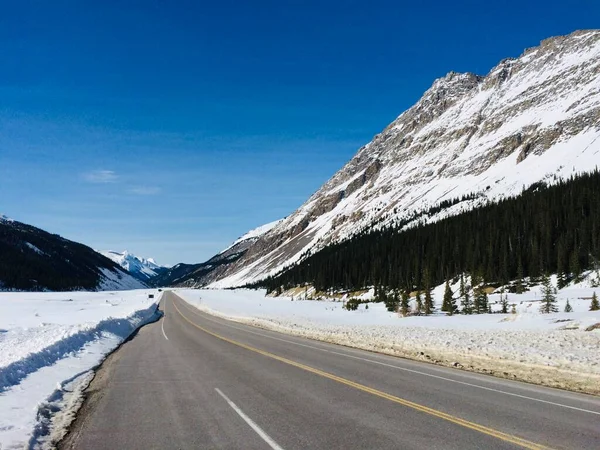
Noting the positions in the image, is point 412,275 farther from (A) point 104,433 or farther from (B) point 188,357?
Result: (A) point 104,433

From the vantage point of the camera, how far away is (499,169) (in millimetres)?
195250

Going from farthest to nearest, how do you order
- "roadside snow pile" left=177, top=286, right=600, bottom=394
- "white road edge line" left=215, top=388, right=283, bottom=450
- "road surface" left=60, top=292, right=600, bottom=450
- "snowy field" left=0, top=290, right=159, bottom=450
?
1. "roadside snow pile" left=177, top=286, right=600, bottom=394
2. "snowy field" left=0, top=290, right=159, bottom=450
3. "road surface" left=60, top=292, right=600, bottom=450
4. "white road edge line" left=215, top=388, right=283, bottom=450

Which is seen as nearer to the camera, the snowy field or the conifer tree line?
the snowy field

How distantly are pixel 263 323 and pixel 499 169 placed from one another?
18355 cm

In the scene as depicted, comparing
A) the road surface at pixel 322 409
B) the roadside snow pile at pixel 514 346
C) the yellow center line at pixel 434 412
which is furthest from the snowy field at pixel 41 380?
the roadside snow pile at pixel 514 346

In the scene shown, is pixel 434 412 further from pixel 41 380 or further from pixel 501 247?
pixel 501 247

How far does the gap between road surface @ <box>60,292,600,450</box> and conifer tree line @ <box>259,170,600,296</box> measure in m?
38.7

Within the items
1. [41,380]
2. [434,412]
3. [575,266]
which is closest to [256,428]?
[434,412]

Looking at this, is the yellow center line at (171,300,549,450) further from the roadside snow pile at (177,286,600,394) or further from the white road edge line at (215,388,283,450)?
the roadside snow pile at (177,286,600,394)

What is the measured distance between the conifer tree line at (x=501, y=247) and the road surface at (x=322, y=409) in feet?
127

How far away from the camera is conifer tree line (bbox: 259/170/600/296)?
6369cm

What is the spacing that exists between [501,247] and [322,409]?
227 feet

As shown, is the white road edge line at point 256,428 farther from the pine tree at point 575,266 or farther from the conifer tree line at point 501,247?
the pine tree at point 575,266

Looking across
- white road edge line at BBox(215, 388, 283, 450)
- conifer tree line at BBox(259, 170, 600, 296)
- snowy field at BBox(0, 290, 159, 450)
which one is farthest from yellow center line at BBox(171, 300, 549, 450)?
conifer tree line at BBox(259, 170, 600, 296)
